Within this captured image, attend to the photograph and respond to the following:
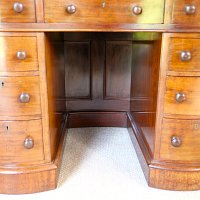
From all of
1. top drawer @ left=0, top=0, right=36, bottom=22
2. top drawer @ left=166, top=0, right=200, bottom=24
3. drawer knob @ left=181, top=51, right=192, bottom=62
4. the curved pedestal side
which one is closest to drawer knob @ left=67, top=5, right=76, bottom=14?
top drawer @ left=0, top=0, right=36, bottom=22

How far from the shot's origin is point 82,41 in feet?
5.40

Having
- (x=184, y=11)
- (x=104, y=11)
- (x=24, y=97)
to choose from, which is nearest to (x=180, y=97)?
(x=184, y=11)

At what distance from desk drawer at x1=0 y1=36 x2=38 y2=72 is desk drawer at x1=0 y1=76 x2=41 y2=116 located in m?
0.04

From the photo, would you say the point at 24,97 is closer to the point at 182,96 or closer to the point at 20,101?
the point at 20,101

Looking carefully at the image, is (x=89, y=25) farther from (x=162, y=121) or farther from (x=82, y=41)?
(x=82, y=41)

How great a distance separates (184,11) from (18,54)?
653mm

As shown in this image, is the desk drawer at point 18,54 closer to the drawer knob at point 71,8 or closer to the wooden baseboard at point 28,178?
the drawer knob at point 71,8

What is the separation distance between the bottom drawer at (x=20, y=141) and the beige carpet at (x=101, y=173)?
0.17m

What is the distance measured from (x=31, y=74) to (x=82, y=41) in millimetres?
690

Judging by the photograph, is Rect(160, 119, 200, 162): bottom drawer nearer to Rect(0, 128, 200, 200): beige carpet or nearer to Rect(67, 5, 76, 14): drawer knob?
Rect(0, 128, 200, 200): beige carpet

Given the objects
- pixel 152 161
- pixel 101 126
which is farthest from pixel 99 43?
pixel 152 161

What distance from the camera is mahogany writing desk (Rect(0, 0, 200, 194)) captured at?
38.9 inches

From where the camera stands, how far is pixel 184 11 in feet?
3.26

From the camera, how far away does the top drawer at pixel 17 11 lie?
3.09 feet
